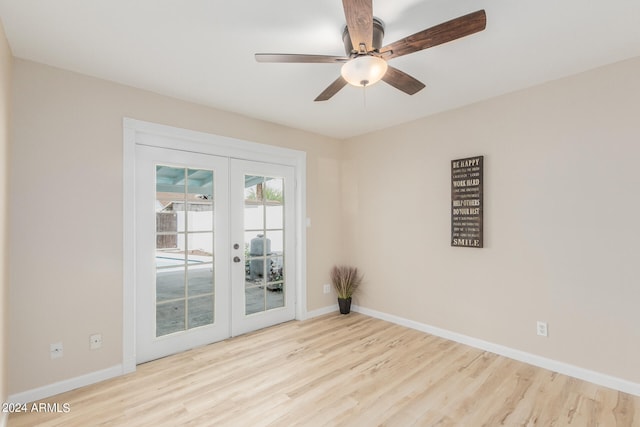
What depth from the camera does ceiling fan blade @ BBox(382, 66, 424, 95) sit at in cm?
201

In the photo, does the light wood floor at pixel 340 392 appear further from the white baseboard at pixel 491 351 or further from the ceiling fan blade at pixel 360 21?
the ceiling fan blade at pixel 360 21

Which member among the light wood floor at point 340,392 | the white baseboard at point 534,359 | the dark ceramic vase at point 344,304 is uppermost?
the dark ceramic vase at point 344,304

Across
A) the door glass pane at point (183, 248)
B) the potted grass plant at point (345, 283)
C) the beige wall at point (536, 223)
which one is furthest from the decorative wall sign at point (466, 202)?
the door glass pane at point (183, 248)

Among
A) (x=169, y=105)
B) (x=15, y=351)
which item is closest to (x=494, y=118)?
(x=169, y=105)

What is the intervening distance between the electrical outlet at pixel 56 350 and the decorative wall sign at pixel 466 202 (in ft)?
11.6

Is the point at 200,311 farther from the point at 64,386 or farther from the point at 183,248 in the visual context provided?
the point at 64,386

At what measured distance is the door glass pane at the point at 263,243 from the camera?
357 centimetres

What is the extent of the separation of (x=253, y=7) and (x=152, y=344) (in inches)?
112

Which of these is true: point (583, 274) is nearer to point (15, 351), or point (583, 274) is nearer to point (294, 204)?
point (294, 204)

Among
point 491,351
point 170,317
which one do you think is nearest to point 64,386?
point 170,317

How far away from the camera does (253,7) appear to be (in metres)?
1.76

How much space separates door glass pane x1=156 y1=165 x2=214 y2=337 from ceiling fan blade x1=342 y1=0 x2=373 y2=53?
2.13 meters

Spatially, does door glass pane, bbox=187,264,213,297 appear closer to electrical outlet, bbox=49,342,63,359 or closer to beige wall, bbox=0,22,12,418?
electrical outlet, bbox=49,342,63,359

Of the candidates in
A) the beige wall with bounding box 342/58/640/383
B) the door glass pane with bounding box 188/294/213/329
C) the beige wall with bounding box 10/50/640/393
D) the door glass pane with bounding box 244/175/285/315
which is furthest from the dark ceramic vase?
the door glass pane with bounding box 188/294/213/329
